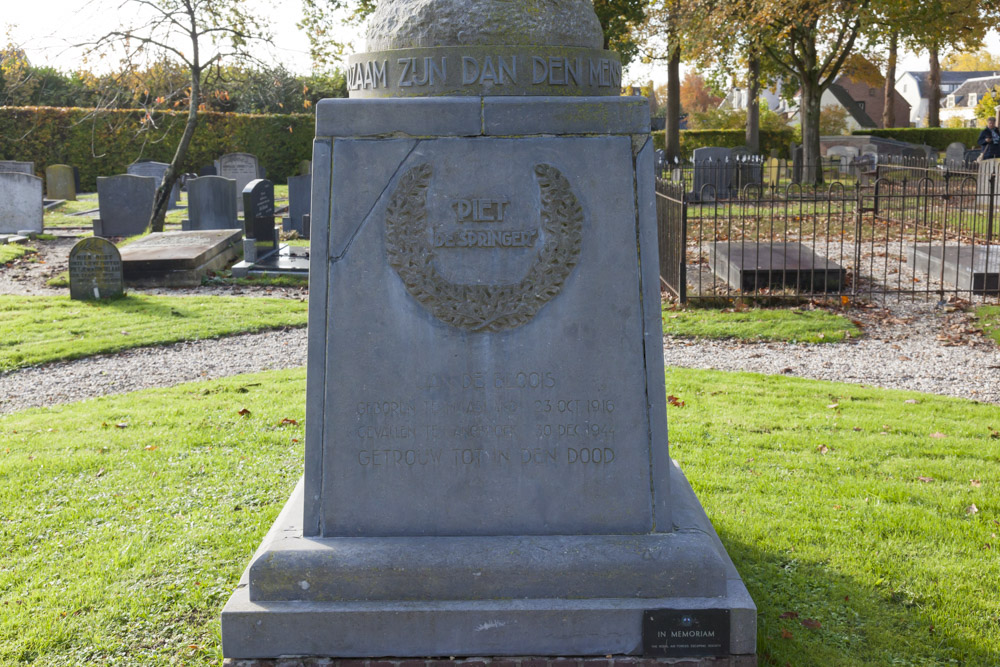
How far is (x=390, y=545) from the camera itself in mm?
3232

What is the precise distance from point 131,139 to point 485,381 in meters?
33.9

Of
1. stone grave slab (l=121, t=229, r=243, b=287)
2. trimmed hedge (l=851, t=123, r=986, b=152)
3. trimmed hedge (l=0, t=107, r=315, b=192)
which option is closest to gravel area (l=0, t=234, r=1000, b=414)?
stone grave slab (l=121, t=229, r=243, b=287)

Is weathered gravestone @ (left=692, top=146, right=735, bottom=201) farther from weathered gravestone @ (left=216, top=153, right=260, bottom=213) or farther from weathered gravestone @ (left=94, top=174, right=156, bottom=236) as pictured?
weathered gravestone @ (left=216, top=153, right=260, bottom=213)

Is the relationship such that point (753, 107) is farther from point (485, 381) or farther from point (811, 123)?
point (485, 381)

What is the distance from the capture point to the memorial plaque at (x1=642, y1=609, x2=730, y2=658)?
122 inches

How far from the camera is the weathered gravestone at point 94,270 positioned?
1220 cm

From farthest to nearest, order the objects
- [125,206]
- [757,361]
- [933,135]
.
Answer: [933,135]
[125,206]
[757,361]

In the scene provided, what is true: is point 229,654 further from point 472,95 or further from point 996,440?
point 996,440

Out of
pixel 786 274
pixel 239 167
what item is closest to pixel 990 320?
pixel 786 274

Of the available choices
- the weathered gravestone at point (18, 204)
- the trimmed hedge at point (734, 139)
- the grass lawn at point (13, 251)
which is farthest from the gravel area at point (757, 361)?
Answer: the trimmed hedge at point (734, 139)

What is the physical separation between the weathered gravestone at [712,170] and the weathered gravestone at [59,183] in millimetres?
19530

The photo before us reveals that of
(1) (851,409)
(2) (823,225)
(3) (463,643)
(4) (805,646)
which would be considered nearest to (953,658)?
(4) (805,646)

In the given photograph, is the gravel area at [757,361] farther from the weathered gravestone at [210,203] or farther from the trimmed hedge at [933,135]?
the trimmed hedge at [933,135]

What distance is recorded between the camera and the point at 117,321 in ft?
35.5
